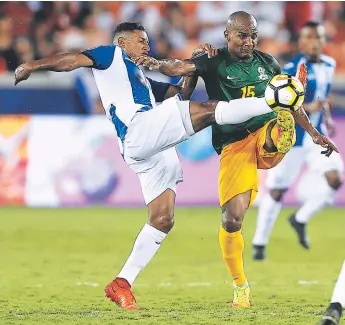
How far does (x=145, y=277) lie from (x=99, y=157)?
5491mm

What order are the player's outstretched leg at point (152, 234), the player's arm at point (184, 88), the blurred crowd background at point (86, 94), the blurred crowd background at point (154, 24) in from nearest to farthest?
1. the player's outstretched leg at point (152, 234)
2. the player's arm at point (184, 88)
3. the blurred crowd background at point (86, 94)
4. the blurred crowd background at point (154, 24)

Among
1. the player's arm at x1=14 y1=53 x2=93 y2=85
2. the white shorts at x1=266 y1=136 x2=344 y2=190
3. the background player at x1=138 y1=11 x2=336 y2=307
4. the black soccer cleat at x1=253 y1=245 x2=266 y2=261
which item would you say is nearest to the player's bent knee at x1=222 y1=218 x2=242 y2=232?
the background player at x1=138 y1=11 x2=336 y2=307

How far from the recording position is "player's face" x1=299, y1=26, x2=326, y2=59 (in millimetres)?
10609

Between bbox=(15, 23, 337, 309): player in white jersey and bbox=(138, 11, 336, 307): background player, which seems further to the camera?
bbox=(138, 11, 336, 307): background player

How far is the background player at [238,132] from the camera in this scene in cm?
719

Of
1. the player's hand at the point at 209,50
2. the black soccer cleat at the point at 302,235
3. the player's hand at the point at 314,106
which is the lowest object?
the black soccer cleat at the point at 302,235

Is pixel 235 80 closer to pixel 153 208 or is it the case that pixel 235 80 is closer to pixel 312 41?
pixel 153 208

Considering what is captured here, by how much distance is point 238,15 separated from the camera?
7.21m

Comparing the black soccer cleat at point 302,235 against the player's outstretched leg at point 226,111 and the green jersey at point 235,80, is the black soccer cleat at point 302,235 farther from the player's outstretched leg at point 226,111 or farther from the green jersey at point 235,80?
the player's outstretched leg at point 226,111

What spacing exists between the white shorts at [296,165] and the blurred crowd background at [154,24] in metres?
5.15

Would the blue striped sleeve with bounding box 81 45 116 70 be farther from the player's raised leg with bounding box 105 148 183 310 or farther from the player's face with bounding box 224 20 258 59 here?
the player's face with bounding box 224 20 258 59

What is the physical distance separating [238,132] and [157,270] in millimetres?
2532

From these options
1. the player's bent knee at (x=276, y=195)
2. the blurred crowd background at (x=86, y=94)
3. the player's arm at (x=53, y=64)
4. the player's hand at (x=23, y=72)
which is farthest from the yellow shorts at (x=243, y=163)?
the blurred crowd background at (x=86, y=94)

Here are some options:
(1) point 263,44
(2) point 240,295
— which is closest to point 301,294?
(2) point 240,295
